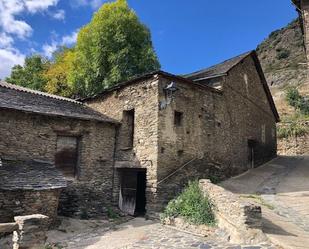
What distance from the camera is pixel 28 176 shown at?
1016 cm

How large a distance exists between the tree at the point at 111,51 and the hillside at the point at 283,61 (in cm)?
2051

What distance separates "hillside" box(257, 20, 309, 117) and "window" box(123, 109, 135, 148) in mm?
25877

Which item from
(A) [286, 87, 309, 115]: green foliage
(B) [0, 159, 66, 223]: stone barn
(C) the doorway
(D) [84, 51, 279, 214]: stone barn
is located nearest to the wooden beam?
(B) [0, 159, 66, 223]: stone barn

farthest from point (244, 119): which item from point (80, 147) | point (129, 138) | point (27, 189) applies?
point (27, 189)

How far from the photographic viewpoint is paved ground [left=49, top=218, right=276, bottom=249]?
26.6 ft

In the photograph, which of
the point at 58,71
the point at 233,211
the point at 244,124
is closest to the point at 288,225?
the point at 233,211

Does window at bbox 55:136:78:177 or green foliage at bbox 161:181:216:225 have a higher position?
window at bbox 55:136:78:177

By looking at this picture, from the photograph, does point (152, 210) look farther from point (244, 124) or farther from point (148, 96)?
point (244, 124)

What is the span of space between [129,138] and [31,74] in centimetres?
1968

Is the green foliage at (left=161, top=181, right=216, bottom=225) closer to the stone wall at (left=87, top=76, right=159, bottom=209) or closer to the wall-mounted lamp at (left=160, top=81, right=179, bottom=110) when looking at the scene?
the stone wall at (left=87, top=76, right=159, bottom=209)

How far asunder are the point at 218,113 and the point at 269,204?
485 cm

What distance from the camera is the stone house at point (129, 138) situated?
11305 millimetres

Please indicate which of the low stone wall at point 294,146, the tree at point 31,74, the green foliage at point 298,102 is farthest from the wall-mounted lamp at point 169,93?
the green foliage at point 298,102

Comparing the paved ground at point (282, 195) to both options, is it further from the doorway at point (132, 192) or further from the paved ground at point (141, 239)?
the doorway at point (132, 192)
